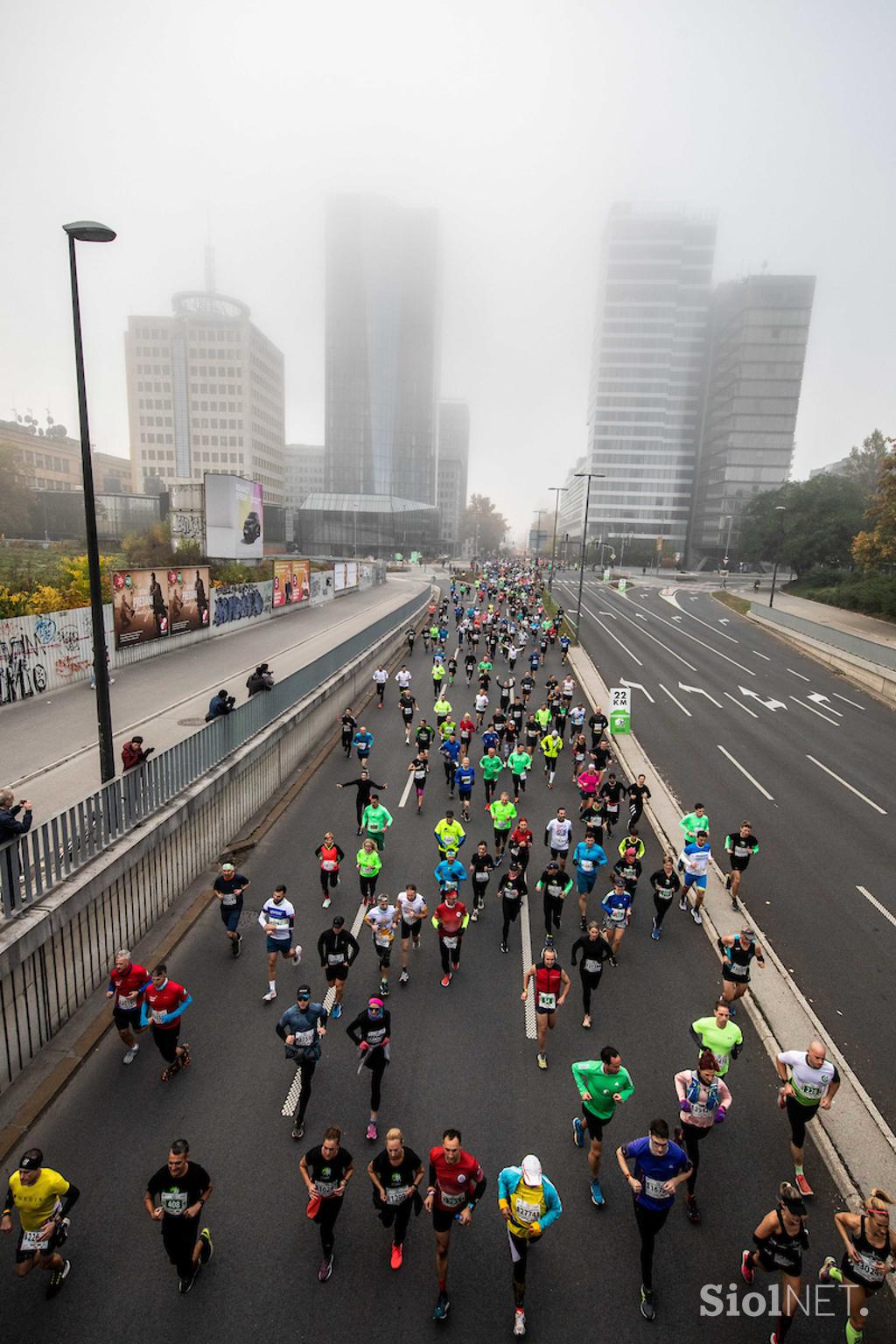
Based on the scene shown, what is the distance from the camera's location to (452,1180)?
5.08 metres

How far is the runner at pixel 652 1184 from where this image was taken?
5.12m

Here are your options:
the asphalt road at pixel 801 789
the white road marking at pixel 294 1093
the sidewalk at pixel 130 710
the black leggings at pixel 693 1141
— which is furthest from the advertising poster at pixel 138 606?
the black leggings at pixel 693 1141

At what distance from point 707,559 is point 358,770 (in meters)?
140

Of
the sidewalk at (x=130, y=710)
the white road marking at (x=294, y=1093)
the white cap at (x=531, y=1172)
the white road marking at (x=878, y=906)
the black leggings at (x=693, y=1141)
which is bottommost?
the white road marking at (x=878, y=906)

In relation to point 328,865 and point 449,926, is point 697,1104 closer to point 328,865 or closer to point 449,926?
point 449,926

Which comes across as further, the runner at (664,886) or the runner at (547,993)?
the runner at (664,886)

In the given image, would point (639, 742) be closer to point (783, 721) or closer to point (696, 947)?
point (783, 721)

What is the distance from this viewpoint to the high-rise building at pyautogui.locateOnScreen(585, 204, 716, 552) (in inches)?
6196

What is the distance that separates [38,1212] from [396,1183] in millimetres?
2644

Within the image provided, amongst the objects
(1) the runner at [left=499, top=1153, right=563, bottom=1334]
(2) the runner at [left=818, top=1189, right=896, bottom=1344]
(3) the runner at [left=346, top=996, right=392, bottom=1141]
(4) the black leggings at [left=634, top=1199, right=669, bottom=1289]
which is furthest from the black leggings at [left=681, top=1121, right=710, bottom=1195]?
(3) the runner at [left=346, top=996, right=392, bottom=1141]

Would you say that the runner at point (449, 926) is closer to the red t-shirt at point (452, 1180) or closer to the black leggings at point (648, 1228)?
the red t-shirt at point (452, 1180)

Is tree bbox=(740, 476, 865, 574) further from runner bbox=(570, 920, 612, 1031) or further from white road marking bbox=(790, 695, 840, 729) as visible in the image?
runner bbox=(570, 920, 612, 1031)

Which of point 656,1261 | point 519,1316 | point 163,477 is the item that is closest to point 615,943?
point 656,1261

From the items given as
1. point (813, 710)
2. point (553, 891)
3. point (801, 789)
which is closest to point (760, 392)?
point (813, 710)
